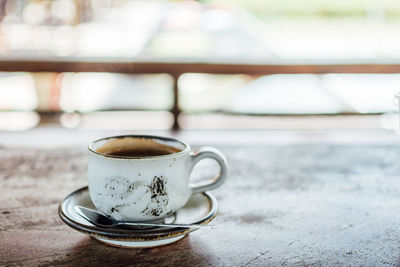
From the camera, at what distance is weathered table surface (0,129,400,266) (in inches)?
19.5

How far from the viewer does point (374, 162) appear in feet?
3.00

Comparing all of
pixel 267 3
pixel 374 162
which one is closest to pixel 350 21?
pixel 267 3

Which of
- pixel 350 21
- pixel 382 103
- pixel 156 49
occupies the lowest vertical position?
pixel 382 103

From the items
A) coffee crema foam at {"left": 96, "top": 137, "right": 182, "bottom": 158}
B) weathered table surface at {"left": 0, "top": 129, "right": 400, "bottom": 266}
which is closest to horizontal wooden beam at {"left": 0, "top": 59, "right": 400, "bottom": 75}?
weathered table surface at {"left": 0, "top": 129, "right": 400, "bottom": 266}

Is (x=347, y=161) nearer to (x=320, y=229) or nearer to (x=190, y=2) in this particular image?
(x=320, y=229)

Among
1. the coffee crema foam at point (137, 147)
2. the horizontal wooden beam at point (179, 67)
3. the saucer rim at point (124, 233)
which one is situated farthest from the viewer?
the horizontal wooden beam at point (179, 67)

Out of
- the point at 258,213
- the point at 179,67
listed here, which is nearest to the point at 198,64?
the point at 179,67

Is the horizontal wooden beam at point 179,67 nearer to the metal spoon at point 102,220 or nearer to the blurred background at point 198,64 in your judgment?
the blurred background at point 198,64

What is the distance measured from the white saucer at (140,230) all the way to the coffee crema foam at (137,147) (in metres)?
0.08

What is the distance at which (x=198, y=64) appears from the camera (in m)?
1.75

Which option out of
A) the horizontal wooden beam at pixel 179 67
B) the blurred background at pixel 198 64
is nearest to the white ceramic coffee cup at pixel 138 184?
the blurred background at pixel 198 64

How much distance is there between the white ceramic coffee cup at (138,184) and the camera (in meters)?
0.49

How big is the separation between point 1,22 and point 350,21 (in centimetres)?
1475

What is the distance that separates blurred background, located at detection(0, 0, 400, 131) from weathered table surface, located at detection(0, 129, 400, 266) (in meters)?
0.17
